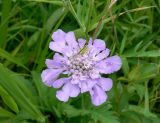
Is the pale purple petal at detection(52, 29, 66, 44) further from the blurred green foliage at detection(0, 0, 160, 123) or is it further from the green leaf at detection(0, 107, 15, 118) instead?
the green leaf at detection(0, 107, 15, 118)

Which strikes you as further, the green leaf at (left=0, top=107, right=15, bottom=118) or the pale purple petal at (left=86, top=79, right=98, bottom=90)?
the green leaf at (left=0, top=107, right=15, bottom=118)

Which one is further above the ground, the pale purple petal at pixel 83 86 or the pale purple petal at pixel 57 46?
the pale purple petal at pixel 57 46

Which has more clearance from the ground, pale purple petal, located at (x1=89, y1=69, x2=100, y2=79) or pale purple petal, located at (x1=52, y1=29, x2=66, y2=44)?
pale purple petal, located at (x1=52, y1=29, x2=66, y2=44)

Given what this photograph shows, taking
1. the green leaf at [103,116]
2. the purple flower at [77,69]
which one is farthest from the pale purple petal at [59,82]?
the green leaf at [103,116]

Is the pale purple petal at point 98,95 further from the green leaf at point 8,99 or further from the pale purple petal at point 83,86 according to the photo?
the green leaf at point 8,99

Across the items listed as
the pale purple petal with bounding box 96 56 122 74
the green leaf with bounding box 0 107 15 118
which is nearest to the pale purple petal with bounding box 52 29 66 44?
the pale purple petal with bounding box 96 56 122 74

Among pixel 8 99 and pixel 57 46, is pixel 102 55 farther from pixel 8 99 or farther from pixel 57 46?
pixel 8 99
